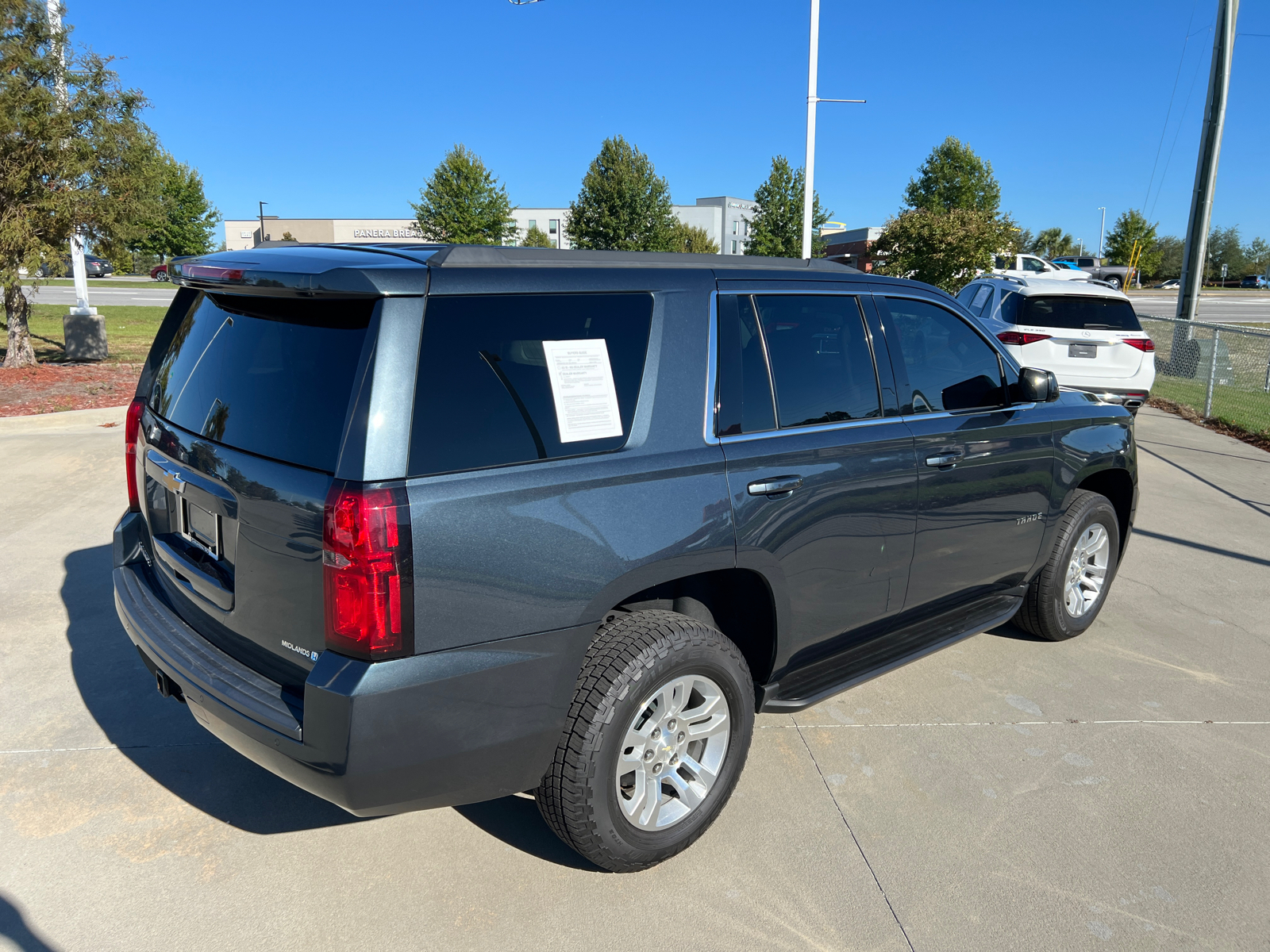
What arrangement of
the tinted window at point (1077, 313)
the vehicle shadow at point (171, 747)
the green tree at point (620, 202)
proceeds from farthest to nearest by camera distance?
the green tree at point (620, 202) < the tinted window at point (1077, 313) < the vehicle shadow at point (171, 747)

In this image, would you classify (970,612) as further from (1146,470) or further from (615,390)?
(1146,470)

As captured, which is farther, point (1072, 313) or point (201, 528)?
point (1072, 313)

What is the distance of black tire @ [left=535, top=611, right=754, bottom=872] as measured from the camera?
107 inches

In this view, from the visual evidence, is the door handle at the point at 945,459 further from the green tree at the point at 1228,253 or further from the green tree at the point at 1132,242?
the green tree at the point at 1228,253

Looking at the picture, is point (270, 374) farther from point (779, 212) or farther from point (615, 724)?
point (779, 212)

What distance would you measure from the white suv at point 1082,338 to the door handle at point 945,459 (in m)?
7.78

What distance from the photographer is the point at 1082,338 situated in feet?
36.1

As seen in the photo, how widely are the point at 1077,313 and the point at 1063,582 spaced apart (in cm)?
757

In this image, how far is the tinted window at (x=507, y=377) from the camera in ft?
8.01

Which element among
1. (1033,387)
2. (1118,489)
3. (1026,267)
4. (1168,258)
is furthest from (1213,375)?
(1168,258)

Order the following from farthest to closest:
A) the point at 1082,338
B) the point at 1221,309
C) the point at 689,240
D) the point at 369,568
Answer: the point at 689,240, the point at 1221,309, the point at 1082,338, the point at 369,568

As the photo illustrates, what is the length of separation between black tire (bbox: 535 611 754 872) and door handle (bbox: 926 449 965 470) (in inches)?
49.7

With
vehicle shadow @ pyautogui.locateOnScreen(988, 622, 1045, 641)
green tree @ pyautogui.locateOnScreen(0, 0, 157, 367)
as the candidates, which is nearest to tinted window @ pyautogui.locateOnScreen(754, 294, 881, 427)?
vehicle shadow @ pyautogui.locateOnScreen(988, 622, 1045, 641)

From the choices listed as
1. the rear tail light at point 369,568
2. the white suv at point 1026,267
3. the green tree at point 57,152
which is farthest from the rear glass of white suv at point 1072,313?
the white suv at point 1026,267
